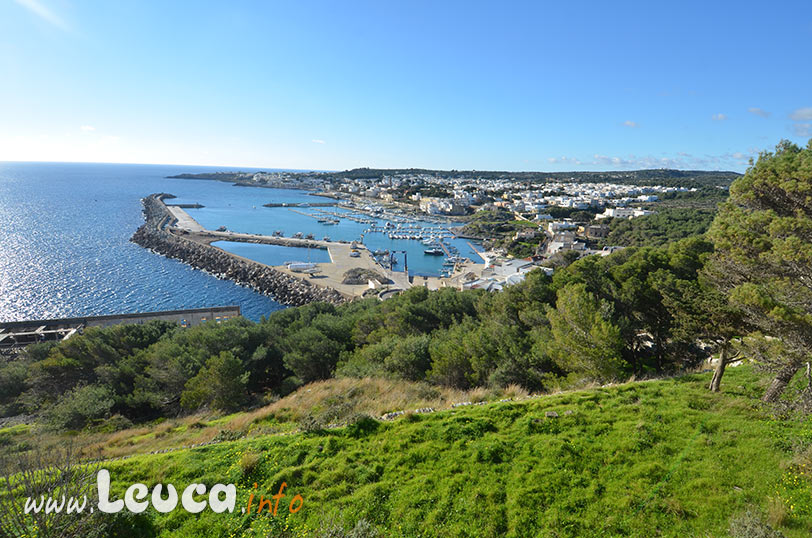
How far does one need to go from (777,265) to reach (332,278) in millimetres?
43726

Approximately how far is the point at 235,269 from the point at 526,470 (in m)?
50.7

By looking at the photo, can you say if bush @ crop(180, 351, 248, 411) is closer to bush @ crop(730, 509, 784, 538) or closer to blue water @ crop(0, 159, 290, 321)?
bush @ crop(730, 509, 784, 538)

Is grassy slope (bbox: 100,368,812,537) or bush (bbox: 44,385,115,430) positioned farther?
bush (bbox: 44,385,115,430)

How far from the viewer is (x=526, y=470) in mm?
5980

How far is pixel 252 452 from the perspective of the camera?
7.01 meters

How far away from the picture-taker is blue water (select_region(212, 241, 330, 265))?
57.3 m

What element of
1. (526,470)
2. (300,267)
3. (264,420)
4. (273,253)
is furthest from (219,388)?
(273,253)

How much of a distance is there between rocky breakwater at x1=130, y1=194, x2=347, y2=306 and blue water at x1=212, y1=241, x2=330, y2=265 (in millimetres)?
3905

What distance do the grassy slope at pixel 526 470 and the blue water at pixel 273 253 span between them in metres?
51.0

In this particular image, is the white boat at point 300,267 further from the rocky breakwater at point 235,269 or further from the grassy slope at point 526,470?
the grassy slope at point 526,470

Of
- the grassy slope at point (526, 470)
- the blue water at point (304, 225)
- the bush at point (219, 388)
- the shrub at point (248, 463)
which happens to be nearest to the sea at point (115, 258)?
the blue water at point (304, 225)

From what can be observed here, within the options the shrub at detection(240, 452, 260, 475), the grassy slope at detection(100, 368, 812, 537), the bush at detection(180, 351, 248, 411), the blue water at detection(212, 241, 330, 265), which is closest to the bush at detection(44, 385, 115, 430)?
the bush at detection(180, 351, 248, 411)

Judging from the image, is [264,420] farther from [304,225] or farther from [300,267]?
[304,225]

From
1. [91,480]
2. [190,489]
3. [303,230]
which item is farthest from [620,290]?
[303,230]
